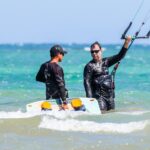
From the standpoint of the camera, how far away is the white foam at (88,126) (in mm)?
11883

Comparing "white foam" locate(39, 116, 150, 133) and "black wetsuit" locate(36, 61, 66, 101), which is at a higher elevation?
"black wetsuit" locate(36, 61, 66, 101)

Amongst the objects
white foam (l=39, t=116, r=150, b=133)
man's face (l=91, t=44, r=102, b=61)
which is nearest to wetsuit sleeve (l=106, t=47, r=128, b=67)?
man's face (l=91, t=44, r=102, b=61)

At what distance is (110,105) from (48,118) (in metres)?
1.66

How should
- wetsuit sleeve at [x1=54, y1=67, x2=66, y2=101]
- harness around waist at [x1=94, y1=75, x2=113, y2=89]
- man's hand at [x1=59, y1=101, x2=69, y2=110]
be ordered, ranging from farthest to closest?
harness around waist at [x1=94, y1=75, x2=113, y2=89] < man's hand at [x1=59, y1=101, x2=69, y2=110] < wetsuit sleeve at [x1=54, y1=67, x2=66, y2=101]

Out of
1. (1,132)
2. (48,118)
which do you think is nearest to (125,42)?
(48,118)

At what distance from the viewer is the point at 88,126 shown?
Result: 39.6 ft

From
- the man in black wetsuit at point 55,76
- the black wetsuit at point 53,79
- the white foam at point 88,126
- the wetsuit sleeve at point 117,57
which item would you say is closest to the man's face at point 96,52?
the wetsuit sleeve at point 117,57

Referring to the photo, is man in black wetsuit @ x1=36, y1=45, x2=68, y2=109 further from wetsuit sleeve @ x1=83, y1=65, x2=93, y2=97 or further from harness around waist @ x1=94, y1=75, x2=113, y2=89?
harness around waist @ x1=94, y1=75, x2=113, y2=89

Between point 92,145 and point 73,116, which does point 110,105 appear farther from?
point 92,145

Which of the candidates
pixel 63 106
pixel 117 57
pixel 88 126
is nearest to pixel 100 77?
pixel 117 57

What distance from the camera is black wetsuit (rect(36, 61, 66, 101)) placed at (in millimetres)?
12617

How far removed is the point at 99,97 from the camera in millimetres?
13703

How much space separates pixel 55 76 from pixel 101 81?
1264 mm
